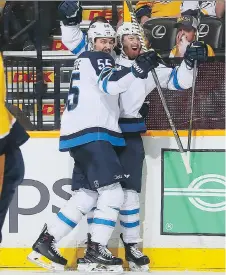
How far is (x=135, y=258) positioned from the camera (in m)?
4.13

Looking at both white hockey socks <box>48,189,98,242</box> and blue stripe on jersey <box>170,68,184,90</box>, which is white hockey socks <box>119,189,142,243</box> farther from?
blue stripe on jersey <box>170,68,184,90</box>

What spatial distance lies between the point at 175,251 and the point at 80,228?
0.48 meters

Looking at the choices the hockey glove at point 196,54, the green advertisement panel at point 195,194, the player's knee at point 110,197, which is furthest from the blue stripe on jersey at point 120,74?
the green advertisement panel at point 195,194

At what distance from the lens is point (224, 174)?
4.27m

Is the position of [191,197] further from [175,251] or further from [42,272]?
[42,272]

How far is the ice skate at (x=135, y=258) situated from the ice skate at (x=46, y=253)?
32cm

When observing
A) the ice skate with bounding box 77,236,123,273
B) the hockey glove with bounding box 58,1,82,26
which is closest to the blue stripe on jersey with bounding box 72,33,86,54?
the hockey glove with bounding box 58,1,82,26

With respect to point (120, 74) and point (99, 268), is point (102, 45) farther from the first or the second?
point (99, 268)

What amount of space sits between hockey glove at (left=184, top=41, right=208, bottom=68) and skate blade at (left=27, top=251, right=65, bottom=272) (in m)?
1.14

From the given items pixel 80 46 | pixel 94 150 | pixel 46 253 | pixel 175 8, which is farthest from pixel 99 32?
pixel 175 8

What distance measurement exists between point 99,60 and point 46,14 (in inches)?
56.2

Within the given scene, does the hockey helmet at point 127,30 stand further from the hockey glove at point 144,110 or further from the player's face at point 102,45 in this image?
→ the hockey glove at point 144,110

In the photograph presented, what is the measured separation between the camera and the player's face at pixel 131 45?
416 cm

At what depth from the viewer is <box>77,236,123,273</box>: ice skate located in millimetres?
3980
